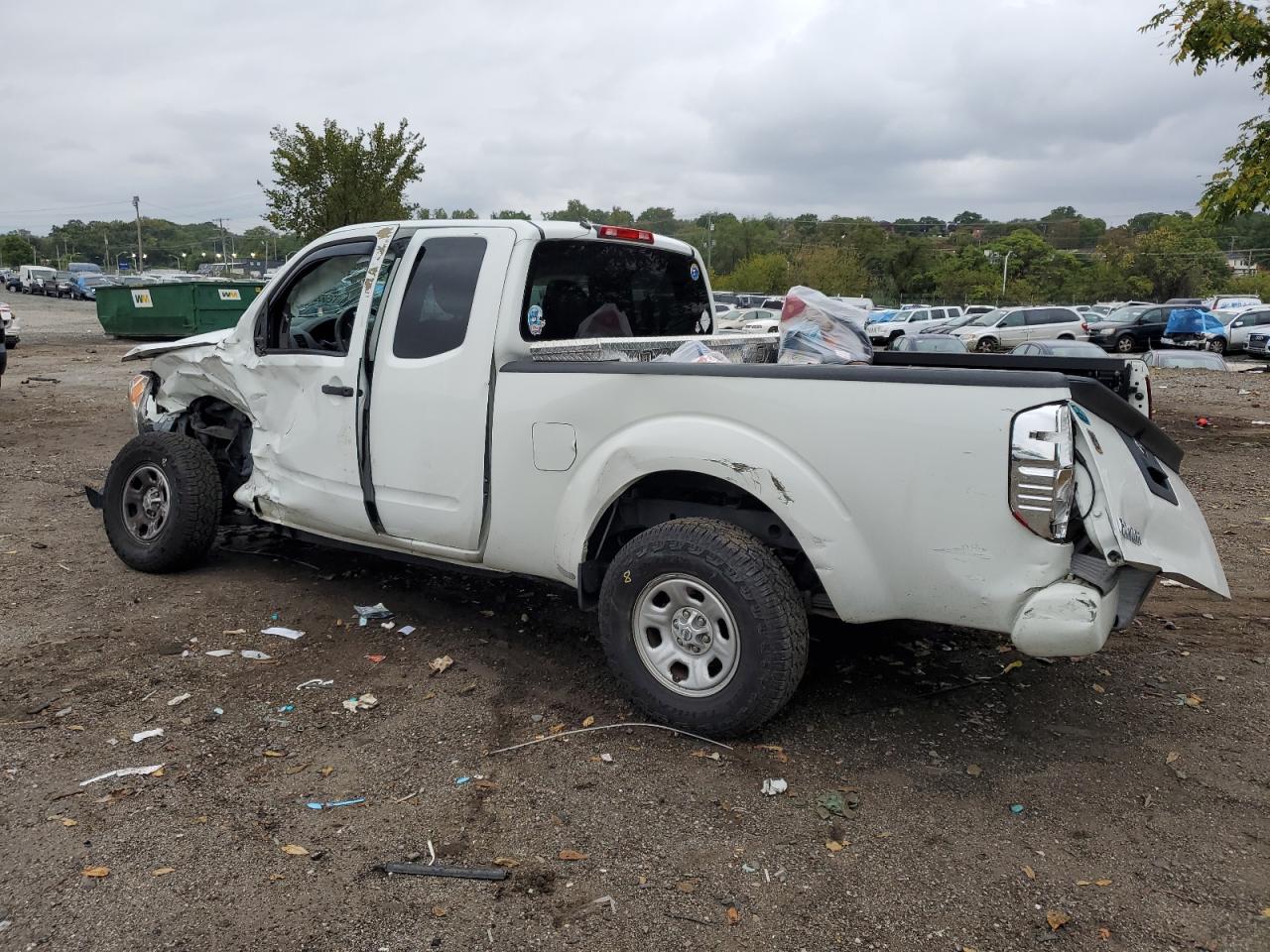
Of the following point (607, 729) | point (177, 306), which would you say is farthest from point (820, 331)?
point (177, 306)

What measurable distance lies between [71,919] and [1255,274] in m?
96.3

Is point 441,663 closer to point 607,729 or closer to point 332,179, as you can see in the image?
point 607,729

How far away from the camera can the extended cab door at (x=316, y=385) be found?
4.61 meters

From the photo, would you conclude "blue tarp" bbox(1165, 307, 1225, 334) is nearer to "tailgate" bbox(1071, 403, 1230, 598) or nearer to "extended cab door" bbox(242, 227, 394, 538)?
"tailgate" bbox(1071, 403, 1230, 598)

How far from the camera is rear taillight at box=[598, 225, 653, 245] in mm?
4758

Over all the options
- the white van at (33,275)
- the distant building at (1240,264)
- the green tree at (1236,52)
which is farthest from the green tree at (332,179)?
the distant building at (1240,264)

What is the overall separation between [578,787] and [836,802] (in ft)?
2.86

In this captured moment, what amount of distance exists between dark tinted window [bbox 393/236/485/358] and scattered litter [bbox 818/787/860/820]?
93.7 inches

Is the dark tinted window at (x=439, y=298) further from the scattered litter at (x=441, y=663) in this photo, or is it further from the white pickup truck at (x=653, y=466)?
the scattered litter at (x=441, y=663)

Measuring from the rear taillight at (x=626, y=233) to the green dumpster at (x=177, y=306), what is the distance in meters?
20.9

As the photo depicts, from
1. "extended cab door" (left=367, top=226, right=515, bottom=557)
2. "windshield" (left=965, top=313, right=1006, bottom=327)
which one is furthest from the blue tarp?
"extended cab door" (left=367, top=226, right=515, bottom=557)

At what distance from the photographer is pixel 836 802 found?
3.22m

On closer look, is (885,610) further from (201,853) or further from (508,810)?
(201,853)

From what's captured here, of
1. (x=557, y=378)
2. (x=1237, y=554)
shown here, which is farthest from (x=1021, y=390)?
(x=1237, y=554)
